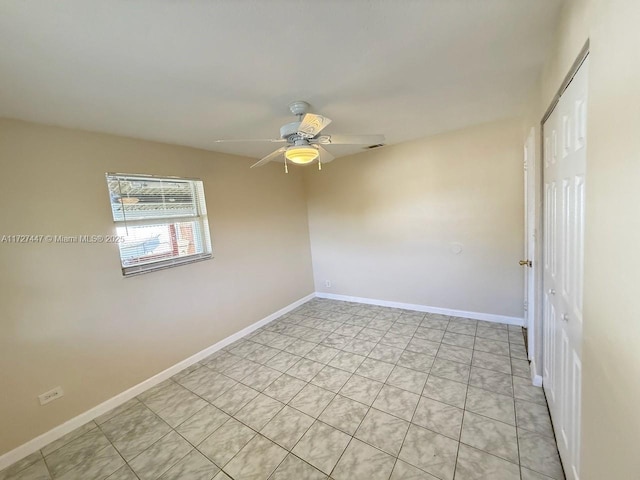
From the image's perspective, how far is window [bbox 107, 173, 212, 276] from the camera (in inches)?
91.8

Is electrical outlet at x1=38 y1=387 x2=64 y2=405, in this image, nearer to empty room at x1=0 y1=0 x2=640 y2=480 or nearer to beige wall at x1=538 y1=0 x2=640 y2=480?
empty room at x1=0 y1=0 x2=640 y2=480

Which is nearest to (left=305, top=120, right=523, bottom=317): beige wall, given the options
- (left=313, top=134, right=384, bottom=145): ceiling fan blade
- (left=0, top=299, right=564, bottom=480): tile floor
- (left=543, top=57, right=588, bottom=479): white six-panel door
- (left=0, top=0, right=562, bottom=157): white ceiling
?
(left=0, top=299, right=564, bottom=480): tile floor

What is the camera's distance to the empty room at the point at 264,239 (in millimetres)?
1011

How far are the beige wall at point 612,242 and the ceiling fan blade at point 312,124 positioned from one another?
3.82 feet

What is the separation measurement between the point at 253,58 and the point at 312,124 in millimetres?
465

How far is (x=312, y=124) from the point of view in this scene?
1.63m

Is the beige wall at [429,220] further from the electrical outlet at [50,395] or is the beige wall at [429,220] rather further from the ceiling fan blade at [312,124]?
the electrical outlet at [50,395]

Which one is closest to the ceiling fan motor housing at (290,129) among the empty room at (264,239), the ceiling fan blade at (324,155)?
the empty room at (264,239)

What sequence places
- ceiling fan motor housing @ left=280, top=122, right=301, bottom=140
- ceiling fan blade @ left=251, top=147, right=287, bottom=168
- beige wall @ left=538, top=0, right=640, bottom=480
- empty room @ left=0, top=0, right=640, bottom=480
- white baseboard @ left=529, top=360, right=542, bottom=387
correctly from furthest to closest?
white baseboard @ left=529, top=360, right=542, bottom=387 < ceiling fan blade @ left=251, top=147, right=287, bottom=168 < ceiling fan motor housing @ left=280, top=122, right=301, bottom=140 < empty room @ left=0, top=0, right=640, bottom=480 < beige wall @ left=538, top=0, right=640, bottom=480

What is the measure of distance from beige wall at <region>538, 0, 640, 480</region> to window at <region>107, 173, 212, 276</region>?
9.92ft

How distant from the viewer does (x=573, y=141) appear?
1153 mm

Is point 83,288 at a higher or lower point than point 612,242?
lower

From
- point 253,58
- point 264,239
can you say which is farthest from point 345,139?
point 264,239

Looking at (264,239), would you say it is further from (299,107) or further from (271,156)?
(299,107)
